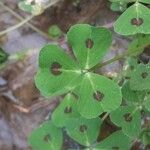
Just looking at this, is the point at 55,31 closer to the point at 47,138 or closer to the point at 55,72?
the point at 47,138

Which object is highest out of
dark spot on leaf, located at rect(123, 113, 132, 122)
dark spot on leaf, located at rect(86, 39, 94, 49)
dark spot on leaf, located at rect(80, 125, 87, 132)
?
dark spot on leaf, located at rect(86, 39, 94, 49)

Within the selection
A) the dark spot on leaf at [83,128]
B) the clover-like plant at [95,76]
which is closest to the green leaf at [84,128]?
the dark spot on leaf at [83,128]

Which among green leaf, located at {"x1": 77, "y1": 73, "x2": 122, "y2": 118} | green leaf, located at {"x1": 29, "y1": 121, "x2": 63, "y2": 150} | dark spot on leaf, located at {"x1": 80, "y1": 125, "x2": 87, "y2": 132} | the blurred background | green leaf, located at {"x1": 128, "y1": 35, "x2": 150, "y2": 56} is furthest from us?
the blurred background

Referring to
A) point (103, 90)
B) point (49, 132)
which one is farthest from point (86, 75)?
point (49, 132)

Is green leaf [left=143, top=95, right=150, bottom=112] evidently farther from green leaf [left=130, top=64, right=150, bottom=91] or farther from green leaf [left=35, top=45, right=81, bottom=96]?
green leaf [left=35, top=45, right=81, bottom=96]

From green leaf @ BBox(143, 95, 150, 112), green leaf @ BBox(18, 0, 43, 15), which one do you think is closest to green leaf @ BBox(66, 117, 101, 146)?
green leaf @ BBox(143, 95, 150, 112)

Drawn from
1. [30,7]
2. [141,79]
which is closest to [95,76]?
[141,79]

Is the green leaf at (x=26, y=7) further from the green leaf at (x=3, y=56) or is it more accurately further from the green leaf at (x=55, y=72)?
the green leaf at (x=55, y=72)
